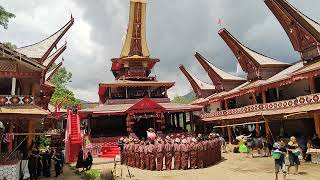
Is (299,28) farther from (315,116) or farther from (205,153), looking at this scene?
(205,153)

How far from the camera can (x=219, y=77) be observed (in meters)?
35.1

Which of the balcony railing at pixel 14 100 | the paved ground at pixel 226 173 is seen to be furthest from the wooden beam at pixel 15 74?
the paved ground at pixel 226 173

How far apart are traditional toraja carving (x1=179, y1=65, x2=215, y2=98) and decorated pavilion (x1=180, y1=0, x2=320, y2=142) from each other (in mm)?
5774

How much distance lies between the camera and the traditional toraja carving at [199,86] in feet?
134

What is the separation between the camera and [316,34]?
2142cm

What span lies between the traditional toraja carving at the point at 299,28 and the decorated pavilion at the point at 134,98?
34.1 feet

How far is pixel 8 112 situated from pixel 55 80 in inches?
1634

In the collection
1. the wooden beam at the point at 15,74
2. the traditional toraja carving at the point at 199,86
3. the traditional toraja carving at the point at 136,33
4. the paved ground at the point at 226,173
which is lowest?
the paved ground at the point at 226,173

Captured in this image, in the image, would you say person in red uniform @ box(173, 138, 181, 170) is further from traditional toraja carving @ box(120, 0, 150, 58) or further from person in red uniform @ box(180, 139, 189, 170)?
traditional toraja carving @ box(120, 0, 150, 58)

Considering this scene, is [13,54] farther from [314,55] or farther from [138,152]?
[314,55]

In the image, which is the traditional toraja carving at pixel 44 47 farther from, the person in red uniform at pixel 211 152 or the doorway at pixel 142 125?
the person in red uniform at pixel 211 152

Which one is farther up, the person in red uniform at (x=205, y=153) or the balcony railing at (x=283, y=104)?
the balcony railing at (x=283, y=104)

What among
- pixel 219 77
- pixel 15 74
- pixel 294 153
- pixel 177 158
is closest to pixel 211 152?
pixel 177 158

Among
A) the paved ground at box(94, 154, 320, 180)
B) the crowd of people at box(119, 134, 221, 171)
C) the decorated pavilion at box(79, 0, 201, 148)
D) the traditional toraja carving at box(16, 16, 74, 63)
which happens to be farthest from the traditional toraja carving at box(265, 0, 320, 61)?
the traditional toraja carving at box(16, 16, 74, 63)
